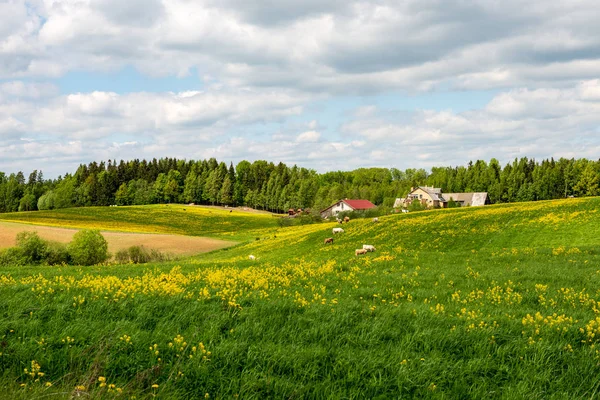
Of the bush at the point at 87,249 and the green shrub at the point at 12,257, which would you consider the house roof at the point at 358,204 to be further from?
the green shrub at the point at 12,257

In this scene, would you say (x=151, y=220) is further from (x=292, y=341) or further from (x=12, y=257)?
(x=292, y=341)

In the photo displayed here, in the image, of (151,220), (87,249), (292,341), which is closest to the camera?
(292,341)

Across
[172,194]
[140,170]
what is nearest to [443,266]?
[172,194]

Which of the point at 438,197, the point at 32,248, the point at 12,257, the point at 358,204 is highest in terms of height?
the point at 438,197

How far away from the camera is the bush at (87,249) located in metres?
43.8

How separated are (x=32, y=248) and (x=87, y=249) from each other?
515cm

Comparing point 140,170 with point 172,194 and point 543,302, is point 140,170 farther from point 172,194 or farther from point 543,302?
point 543,302

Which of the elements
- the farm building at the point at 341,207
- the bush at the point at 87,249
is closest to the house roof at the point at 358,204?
the farm building at the point at 341,207

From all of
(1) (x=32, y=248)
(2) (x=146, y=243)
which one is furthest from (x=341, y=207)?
(1) (x=32, y=248)

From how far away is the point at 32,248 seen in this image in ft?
137

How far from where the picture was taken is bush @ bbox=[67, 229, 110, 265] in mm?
43781

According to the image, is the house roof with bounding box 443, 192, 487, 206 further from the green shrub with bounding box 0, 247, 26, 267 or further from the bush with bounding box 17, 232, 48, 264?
the green shrub with bounding box 0, 247, 26, 267

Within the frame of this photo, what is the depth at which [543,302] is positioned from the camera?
39.8 feet

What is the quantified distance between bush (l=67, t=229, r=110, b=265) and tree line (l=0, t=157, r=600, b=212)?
351ft
